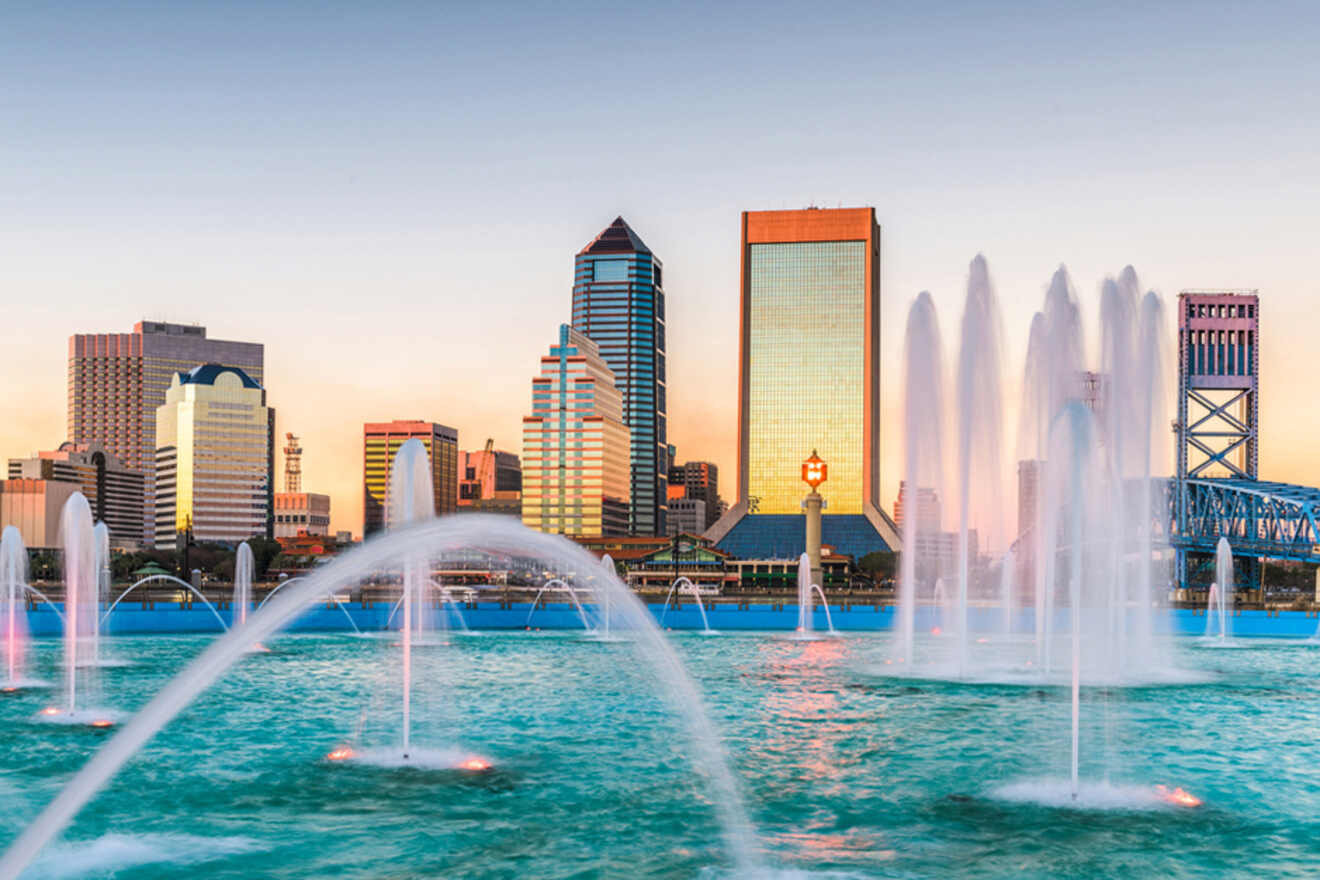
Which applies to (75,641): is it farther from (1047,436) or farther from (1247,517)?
(1247,517)

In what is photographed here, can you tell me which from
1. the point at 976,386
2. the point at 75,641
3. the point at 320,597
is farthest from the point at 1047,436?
the point at 75,641

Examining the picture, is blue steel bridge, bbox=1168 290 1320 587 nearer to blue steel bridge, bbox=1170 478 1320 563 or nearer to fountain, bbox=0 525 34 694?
blue steel bridge, bbox=1170 478 1320 563

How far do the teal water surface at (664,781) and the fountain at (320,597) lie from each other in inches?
16.6

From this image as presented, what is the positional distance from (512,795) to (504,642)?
38.9 metres

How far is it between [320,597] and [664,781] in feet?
25.8

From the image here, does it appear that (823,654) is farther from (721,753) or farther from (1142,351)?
(721,753)

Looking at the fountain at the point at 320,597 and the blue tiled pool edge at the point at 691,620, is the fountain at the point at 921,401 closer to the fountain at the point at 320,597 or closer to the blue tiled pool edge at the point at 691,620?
the fountain at the point at 320,597

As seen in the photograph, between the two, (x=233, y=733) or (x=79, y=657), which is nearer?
(x=233, y=733)

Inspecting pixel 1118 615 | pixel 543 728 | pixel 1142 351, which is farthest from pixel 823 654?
pixel 543 728

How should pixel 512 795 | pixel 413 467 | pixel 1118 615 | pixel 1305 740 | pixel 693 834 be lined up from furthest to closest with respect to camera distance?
pixel 1118 615, pixel 1305 740, pixel 413 467, pixel 512 795, pixel 693 834

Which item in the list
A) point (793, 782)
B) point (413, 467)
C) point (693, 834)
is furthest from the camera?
point (413, 467)

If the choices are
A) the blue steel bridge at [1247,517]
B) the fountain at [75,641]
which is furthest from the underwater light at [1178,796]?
the blue steel bridge at [1247,517]

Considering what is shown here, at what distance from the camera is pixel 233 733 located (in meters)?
28.4

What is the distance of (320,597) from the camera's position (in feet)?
59.1
